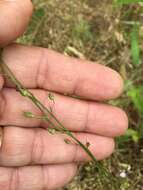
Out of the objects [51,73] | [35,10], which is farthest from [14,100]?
[35,10]

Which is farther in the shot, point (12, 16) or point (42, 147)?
point (42, 147)

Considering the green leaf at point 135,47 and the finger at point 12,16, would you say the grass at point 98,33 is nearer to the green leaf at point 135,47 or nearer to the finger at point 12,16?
the green leaf at point 135,47

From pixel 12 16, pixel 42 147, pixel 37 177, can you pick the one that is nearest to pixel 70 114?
pixel 42 147

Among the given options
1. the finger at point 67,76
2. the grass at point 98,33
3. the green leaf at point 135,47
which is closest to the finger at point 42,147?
the finger at point 67,76

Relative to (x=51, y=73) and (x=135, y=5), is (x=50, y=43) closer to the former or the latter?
(x=135, y=5)

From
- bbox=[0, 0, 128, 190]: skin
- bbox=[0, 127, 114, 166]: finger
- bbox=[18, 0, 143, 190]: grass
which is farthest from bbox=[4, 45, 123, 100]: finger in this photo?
bbox=[18, 0, 143, 190]: grass

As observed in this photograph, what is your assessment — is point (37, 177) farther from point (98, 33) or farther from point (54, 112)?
point (98, 33)

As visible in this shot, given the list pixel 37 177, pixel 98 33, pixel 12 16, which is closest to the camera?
pixel 12 16
